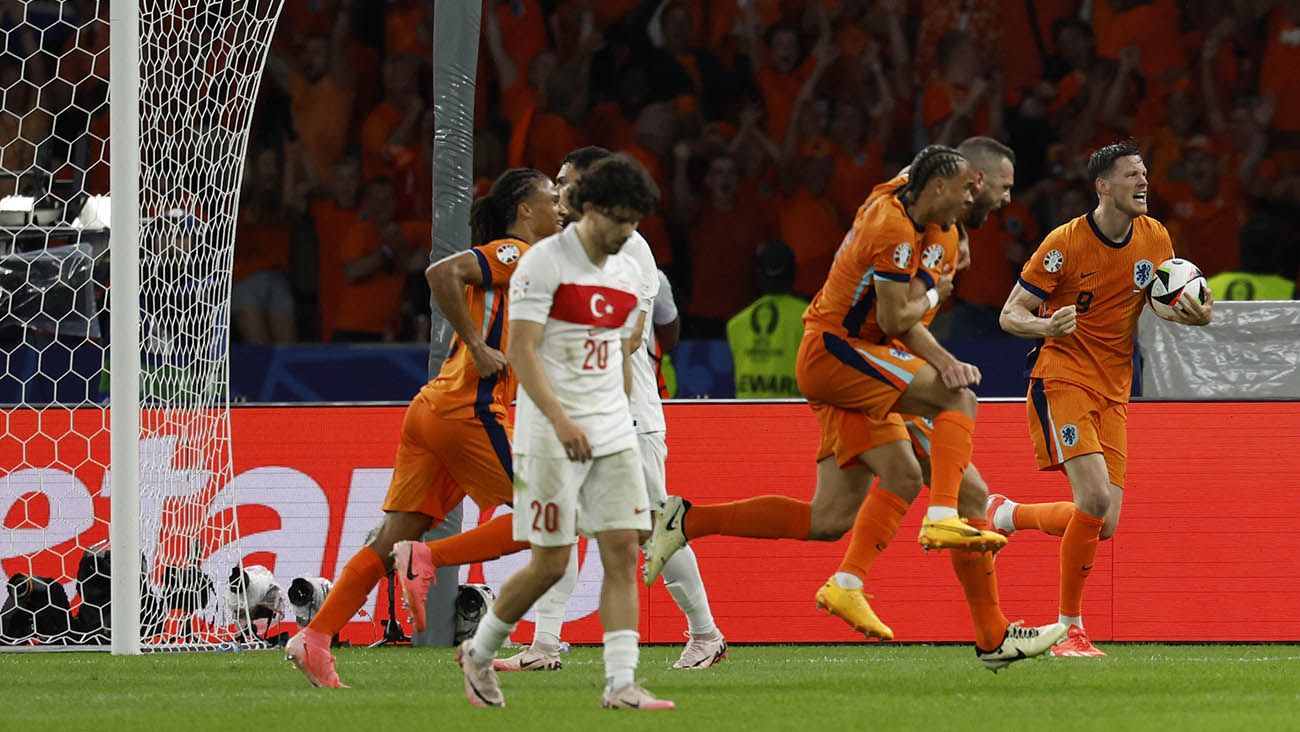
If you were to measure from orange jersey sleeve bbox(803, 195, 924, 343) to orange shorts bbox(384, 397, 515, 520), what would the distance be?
1.47 metres

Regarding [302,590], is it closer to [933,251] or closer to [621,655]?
[933,251]

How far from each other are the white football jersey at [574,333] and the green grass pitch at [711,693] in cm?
96

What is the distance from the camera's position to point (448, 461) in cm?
876

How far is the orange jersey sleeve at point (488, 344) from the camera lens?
8.73 m

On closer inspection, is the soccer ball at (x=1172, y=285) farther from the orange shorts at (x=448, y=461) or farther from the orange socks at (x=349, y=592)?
the orange socks at (x=349, y=592)

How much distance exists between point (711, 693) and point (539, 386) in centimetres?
172

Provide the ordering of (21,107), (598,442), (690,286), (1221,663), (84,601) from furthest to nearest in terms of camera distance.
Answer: (690,286)
(21,107)
(84,601)
(1221,663)
(598,442)

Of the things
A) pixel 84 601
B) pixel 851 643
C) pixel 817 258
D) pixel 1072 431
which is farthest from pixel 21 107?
pixel 1072 431

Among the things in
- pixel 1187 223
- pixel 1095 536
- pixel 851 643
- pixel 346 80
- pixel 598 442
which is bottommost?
pixel 851 643

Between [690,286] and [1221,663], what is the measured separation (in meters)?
6.22

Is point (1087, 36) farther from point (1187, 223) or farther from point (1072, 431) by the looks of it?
point (1072, 431)

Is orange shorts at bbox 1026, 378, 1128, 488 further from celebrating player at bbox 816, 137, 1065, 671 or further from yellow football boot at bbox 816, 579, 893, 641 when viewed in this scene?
yellow football boot at bbox 816, 579, 893, 641

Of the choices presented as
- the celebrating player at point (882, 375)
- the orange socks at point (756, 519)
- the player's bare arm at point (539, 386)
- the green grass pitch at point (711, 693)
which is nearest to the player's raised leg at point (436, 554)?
the green grass pitch at point (711, 693)

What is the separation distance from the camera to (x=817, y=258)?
588 inches
